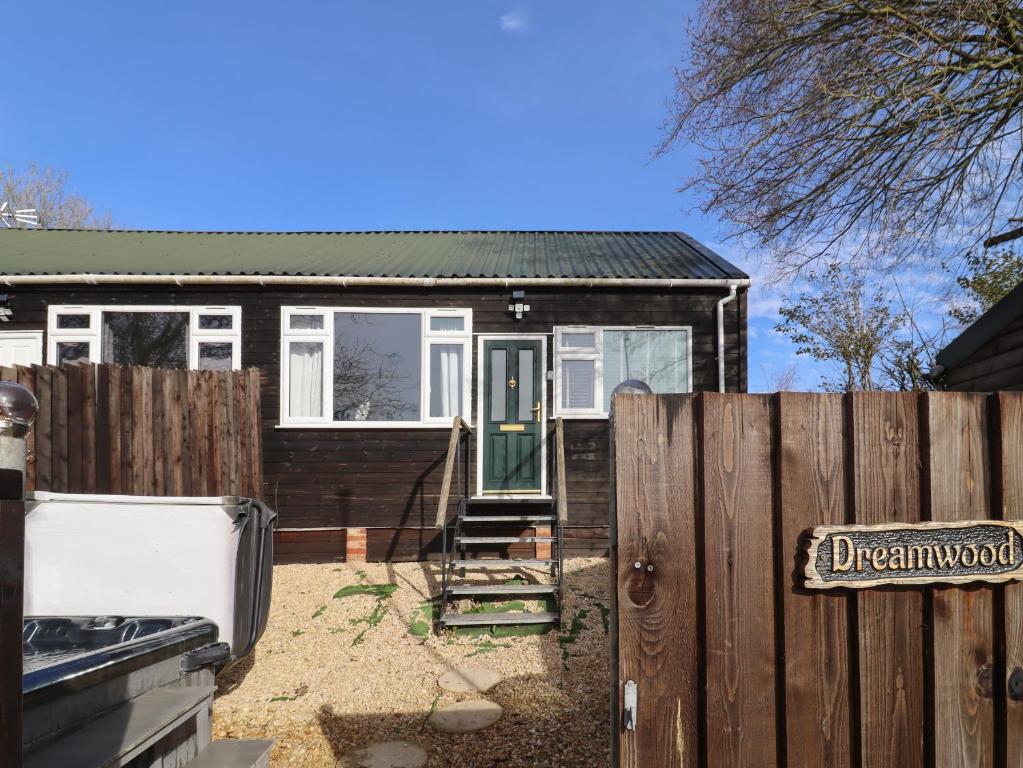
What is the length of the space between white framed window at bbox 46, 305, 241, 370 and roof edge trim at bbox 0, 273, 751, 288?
40cm

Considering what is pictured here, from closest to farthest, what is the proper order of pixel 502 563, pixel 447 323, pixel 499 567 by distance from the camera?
pixel 502 563, pixel 499 567, pixel 447 323

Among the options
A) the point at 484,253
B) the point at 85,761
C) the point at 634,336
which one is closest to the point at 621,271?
the point at 634,336

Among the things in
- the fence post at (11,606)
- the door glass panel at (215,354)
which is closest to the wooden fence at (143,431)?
the door glass panel at (215,354)

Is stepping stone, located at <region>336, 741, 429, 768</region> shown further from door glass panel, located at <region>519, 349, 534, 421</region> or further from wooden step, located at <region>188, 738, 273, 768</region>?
door glass panel, located at <region>519, 349, 534, 421</region>

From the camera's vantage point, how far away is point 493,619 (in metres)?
5.04

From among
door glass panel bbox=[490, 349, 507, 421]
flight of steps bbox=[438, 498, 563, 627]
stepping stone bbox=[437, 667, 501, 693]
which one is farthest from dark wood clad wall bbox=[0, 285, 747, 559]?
stepping stone bbox=[437, 667, 501, 693]

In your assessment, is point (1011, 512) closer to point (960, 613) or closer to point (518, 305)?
point (960, 613)

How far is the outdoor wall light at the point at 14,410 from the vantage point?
4.21 ft

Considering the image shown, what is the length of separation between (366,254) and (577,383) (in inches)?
170

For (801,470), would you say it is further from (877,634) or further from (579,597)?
(579,597)

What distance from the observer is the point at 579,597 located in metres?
5.93

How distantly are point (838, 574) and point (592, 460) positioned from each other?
622 cm

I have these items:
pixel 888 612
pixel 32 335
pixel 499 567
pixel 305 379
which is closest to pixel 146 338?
pixel 32 335

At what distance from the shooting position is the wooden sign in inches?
60.7
